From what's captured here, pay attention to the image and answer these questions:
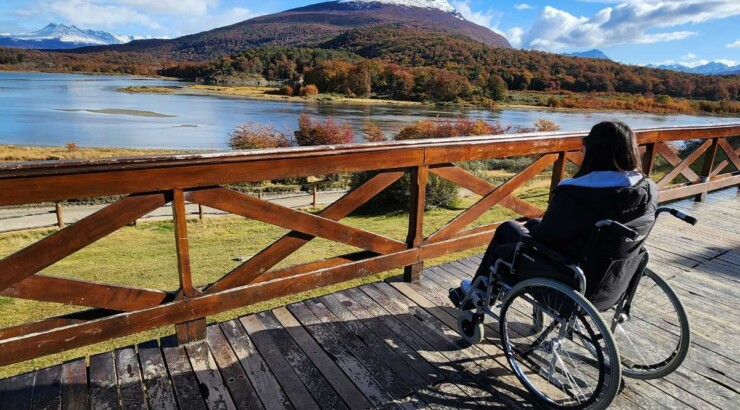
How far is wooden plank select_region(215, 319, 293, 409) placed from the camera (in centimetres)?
191

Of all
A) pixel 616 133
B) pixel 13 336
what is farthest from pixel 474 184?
pixel 13 336

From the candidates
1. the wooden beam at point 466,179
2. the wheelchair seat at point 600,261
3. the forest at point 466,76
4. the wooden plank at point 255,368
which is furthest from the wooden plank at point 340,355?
the forest at point 466,76

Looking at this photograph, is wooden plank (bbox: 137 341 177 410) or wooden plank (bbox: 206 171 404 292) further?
Result: wooden plank (bbox: 206 171 404 292)

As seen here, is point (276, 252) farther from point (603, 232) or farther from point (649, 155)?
point (649, 155)

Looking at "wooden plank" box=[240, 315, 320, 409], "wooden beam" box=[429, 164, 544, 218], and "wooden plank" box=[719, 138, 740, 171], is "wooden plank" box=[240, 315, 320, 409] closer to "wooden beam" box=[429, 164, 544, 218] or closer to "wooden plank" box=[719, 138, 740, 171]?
"wooden beam" box=[429, 164, 544, 218]

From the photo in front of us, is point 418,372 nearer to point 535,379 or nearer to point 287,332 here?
point 535,379

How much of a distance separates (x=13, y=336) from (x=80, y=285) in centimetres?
32

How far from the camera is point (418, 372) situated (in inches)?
84.7

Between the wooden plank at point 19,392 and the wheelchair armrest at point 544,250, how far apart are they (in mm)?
2207

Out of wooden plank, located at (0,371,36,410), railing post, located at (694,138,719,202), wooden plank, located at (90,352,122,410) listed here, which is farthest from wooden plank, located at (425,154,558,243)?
railing post, located at (694,138,719,202)

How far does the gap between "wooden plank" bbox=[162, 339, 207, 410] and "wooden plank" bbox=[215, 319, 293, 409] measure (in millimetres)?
231

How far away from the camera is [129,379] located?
2.03 meters

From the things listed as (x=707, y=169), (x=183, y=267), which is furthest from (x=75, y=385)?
(x=707, y=169)

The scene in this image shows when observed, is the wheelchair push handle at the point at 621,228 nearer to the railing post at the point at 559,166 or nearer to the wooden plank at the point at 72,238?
the wooden plank at the point at 72,238
